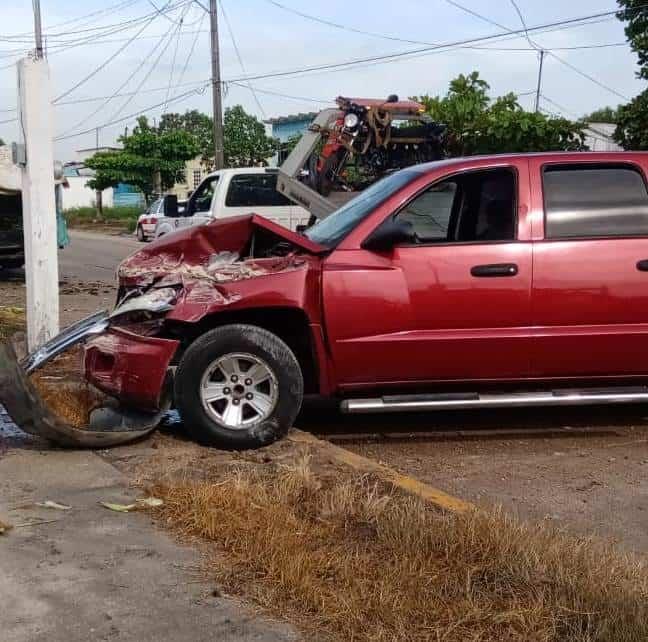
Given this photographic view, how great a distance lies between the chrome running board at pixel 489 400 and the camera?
5672 millimetres

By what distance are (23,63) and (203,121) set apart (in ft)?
240

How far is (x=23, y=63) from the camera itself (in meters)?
7.98

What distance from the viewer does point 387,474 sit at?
5172 millimetres

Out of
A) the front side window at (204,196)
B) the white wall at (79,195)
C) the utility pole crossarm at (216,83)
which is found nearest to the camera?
the front side window at (204,196)

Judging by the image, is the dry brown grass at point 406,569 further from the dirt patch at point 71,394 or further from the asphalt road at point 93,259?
the asphalt road at point 93,259

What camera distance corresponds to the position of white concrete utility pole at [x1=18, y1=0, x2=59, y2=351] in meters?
8.01

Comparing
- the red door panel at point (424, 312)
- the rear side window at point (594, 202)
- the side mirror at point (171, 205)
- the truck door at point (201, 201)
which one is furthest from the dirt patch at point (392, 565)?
the truck door at point (201, 201)

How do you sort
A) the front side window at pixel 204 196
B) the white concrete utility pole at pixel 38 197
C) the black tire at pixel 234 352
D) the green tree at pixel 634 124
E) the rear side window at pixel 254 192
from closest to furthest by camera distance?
the black tire at pixel 234 352 → the white concrete utility pole at pixel 38 197 → the rear side window at pixel 254 192 → the front side window at pixel 204 196 → the green tree at pixel 634 124

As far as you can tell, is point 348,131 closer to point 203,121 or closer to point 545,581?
point 545,581

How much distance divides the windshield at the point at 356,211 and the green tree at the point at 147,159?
3955cm

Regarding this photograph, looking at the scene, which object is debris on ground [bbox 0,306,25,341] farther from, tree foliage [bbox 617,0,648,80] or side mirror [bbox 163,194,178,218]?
tree foliage [bbox 617,0,648,80]

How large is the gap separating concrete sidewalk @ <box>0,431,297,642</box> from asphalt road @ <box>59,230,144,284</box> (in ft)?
41.7

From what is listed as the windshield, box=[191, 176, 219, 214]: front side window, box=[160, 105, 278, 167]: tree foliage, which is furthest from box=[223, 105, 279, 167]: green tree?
the windshield

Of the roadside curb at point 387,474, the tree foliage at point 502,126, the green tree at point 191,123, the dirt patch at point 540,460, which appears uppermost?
the green tree at point 191,123
